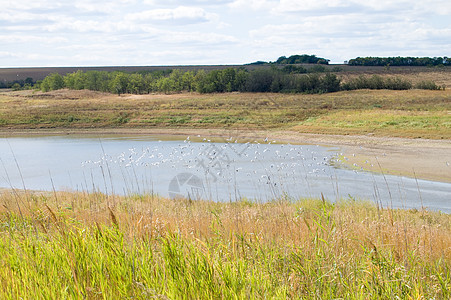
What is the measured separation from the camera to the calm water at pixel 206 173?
50.3 ft

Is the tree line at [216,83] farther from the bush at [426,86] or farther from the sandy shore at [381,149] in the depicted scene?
the sandy shore at [381,149]

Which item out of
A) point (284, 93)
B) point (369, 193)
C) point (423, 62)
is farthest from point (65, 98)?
point (423, 62)

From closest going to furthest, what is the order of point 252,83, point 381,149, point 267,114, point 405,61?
point 381,149, point 267,114, point 252,83, point 405,61

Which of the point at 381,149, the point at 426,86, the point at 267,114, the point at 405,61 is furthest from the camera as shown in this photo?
the point at 405,61

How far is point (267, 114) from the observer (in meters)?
38.1

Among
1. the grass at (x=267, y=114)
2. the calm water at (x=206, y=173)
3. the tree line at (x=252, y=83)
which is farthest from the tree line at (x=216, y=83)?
the calm water at (x=206, y=173)

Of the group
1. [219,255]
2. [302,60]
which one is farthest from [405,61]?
[219,255]

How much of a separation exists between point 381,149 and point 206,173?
12393 mm

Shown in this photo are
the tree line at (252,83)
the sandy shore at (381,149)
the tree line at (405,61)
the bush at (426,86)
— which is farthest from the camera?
the tree line at (405,61)

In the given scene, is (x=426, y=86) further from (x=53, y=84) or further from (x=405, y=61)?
(x=405, y=61)

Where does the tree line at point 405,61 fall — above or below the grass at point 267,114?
above

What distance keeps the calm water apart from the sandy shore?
1.00 metres

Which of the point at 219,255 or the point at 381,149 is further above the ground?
the point at 219,255

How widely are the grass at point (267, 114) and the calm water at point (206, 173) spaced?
5.17 metres
